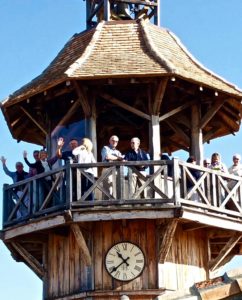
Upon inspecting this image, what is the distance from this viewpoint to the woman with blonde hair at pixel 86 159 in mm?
20281

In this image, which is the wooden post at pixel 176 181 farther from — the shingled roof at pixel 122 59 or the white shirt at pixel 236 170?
the white shirt at pixel 236 170

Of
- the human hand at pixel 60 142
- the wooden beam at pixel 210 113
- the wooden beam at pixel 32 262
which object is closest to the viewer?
the human hand at pixel 60 142

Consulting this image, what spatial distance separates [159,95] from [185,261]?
3.13 metres

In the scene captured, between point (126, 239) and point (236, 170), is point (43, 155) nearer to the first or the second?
point (126, 239)

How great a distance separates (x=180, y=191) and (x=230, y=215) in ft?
4.56

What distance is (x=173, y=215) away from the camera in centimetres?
2000

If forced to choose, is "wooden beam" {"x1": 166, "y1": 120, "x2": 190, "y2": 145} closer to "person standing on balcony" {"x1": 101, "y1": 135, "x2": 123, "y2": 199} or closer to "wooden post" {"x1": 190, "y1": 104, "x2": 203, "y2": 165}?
"wooden post" {"x1": 190, "y1": 104, "x2": 203, "y2": 165}

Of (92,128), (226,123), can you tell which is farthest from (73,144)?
(226,123)

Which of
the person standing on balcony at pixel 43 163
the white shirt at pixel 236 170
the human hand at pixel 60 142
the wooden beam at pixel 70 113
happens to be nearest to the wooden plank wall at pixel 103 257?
the person standing on balcony at pixel 43 163

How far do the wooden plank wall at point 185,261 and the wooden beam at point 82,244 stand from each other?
132 centimetres

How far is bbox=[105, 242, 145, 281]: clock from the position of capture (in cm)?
2070

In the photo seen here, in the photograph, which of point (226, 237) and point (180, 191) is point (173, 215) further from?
point (226, 237)

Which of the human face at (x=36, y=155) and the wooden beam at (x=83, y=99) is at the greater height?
the wooden beam at (x=83, y=99)

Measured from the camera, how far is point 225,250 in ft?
71.1
